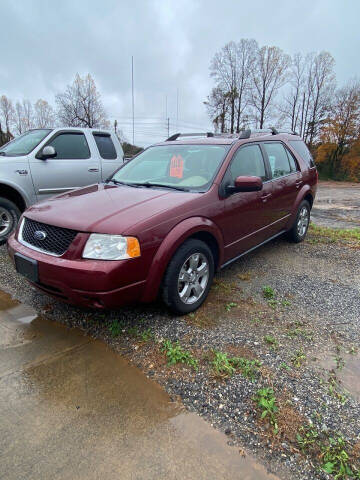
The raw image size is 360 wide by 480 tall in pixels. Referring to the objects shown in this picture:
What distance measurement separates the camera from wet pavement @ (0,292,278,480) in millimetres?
1606

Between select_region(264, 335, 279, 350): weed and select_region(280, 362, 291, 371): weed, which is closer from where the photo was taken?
select_region(280, 362, 291, 371): weed

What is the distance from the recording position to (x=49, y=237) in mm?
2635

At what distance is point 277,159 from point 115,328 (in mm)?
3194

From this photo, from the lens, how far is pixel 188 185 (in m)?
3.25

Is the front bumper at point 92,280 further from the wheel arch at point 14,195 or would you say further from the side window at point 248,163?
the wheel arch at point 14,195

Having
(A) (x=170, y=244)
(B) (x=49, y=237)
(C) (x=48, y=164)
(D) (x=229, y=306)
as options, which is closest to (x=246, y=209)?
(D) (x=229, y=306)

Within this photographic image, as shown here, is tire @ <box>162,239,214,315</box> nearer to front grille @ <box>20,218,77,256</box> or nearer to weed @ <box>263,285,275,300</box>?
weed @ <box>263,285,275,300</box>

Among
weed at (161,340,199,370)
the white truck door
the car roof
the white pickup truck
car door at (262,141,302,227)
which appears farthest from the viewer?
the white truck door

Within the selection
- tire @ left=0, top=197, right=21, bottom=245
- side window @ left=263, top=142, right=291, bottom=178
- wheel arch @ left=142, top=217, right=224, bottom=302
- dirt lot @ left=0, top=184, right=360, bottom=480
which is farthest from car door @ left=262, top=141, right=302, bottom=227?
tire @ left=0, top=197, right=21, bottom=245

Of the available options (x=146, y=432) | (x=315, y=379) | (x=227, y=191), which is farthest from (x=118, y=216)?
(x=315, y=379)

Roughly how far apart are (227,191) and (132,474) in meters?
2.50

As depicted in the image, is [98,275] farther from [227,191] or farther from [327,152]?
[327,152]

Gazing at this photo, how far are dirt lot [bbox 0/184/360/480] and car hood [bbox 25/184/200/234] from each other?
96 cm

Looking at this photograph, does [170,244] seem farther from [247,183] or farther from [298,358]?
[298,358]
